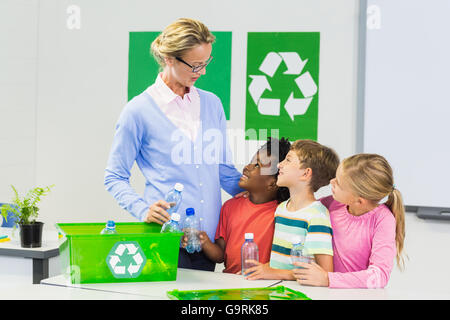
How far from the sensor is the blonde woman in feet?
5.16

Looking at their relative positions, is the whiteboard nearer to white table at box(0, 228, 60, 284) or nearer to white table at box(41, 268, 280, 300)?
white table at box(41, 268, 280, 300)

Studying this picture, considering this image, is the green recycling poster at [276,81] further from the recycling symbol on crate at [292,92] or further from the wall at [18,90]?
the wall at [18,90]

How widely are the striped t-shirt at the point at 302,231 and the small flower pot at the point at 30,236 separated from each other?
115 cm

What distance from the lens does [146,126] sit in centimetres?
187

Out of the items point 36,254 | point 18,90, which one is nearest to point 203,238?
point 36,254

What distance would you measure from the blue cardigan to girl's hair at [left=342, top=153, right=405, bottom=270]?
53 cm

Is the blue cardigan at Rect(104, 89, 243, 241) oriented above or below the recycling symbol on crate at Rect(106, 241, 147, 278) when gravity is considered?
above

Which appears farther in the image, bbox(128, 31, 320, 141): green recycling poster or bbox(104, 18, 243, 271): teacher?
bbox(128, 31, 320, 141): green recycling poster

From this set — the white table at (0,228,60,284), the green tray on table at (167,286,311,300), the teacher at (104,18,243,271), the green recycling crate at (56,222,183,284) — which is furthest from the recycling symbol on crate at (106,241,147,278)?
the white table at (0,228,60,284)

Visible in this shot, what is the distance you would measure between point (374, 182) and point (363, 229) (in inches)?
6.1

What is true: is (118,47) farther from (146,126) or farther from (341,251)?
(341,251)

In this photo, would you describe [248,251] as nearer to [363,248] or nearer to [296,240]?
[296,240]

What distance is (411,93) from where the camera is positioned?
2703 mm
